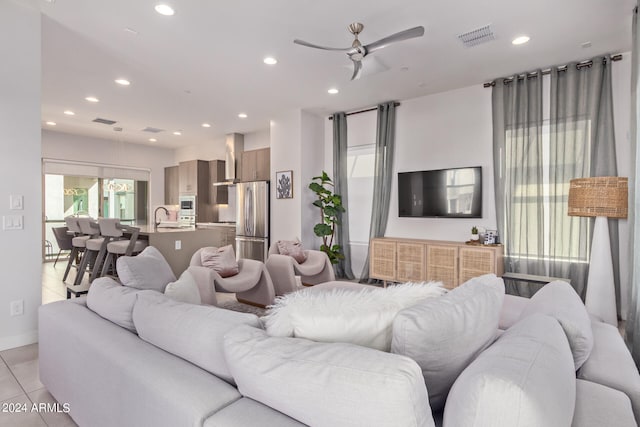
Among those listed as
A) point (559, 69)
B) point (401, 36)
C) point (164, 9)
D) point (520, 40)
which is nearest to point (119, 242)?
point (164, 9)

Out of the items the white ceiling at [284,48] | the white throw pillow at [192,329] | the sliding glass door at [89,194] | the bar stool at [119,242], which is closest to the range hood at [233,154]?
the white ceiling at [284,48]

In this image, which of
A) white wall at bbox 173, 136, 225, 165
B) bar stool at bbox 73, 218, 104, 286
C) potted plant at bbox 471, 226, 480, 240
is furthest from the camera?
white wall at bbox 173, 136, 225, 165

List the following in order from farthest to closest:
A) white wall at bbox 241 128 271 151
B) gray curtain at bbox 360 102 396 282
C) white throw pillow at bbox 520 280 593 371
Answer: white wall at bbox 241 128 271 151
gray curtain at bbox 360 102 396 282
white throw pillow at bbox 520 280 593 371

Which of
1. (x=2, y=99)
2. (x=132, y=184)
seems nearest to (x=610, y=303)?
(x=2, y=99)

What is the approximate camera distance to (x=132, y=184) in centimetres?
854

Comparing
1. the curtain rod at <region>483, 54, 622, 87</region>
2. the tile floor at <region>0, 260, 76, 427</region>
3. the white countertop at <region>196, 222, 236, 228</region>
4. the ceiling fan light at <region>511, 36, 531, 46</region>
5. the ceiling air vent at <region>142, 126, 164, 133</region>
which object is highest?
the ceiling fan light at <region>511, 36, 531, 46</region>

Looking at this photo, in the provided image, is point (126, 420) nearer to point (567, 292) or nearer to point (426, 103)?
point (567, 292)

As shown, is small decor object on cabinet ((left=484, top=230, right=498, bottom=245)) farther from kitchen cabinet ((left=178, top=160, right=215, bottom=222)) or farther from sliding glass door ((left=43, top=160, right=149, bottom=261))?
sliding glass door ((left=43, top=160, right=149, bottom=261))

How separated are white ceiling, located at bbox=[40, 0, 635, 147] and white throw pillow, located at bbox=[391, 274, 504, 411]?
8.63 ft

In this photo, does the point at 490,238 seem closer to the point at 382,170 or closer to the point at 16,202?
the point at 382,170

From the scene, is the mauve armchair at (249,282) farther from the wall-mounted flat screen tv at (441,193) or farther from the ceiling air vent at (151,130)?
the ceiling air vent at (151,130)

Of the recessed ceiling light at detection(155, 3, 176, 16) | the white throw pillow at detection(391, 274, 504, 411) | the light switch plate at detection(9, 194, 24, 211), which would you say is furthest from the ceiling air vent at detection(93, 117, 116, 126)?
the white throw pillow at detection(391, 274, 504, 411)

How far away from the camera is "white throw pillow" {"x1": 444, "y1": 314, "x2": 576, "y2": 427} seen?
2.35 feet

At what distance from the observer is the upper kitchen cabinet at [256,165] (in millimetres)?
6703
